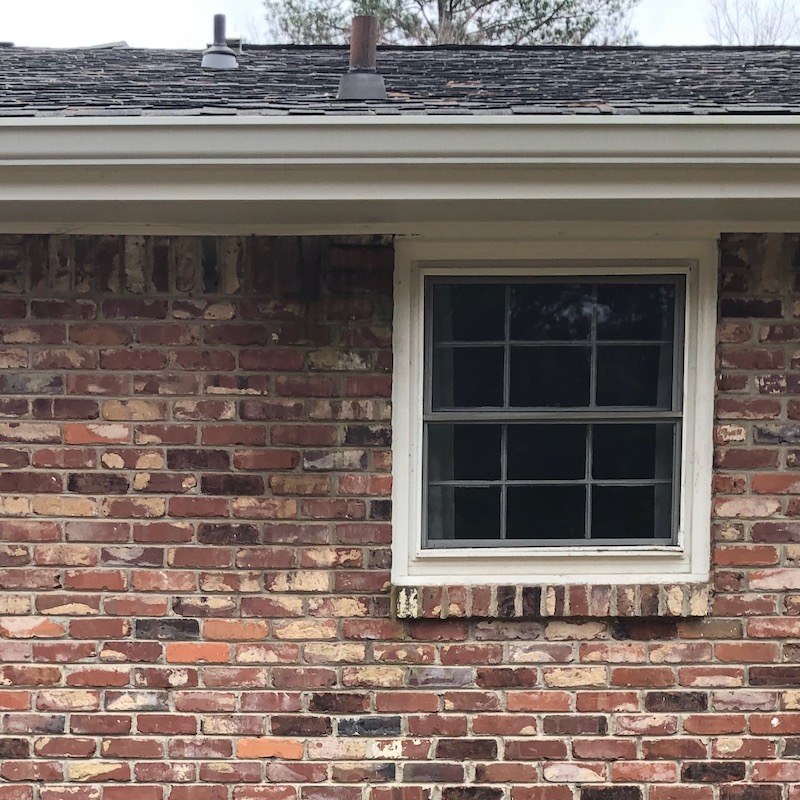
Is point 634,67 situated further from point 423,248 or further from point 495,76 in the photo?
point 423,248

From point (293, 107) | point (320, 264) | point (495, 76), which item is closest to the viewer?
point (293, 107)

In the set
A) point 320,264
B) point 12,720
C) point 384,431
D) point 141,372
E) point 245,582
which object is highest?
point 320,264

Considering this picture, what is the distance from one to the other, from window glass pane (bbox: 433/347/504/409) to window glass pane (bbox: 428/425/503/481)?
9 centimetres

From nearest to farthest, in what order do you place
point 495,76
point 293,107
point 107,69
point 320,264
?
point 293,107 → point 320,264 → point 495,76 → point 107,69

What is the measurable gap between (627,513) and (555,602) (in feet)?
1.36

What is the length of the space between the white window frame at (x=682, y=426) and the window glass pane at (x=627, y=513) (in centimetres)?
6

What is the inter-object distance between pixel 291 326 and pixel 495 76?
1.48 m

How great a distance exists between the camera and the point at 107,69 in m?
3.43

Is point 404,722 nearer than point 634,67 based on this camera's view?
Yes

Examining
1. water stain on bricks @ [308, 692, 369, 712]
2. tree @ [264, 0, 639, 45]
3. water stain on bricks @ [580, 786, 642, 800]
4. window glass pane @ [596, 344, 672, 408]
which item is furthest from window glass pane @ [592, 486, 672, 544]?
tree @ [264, 0, 639, 45]

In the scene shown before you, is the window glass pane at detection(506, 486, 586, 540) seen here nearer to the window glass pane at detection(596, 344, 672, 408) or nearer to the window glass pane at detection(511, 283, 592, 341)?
the window glass pane at detection(596, 344, 672, 408)

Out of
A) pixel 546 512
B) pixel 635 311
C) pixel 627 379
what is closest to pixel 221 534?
pixel 546 512

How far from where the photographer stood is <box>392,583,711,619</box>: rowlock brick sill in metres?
2.52

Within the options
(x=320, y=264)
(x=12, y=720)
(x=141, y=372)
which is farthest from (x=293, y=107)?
(x=12, y=720)
